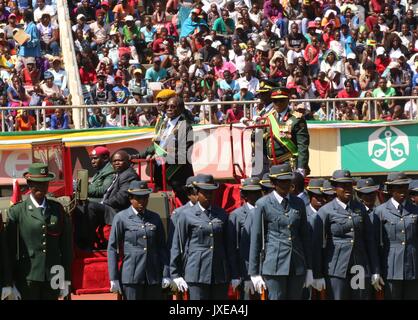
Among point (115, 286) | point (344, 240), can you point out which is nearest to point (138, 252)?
point (115, 286)

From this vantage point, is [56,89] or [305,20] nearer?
[56,89]

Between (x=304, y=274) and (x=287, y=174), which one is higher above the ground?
(x=287, y=174)

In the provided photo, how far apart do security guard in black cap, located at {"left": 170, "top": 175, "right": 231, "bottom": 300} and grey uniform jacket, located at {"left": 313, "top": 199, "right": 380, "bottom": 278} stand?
109 centimetres

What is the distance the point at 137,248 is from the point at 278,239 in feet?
4.80

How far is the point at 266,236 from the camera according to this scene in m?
15.7

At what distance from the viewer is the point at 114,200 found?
690 inches

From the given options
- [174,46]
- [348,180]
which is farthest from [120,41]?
[348,180]

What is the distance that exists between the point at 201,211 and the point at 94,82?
12.0 m

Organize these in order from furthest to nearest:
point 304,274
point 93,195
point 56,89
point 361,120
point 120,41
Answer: point 120,41
point 56,89
point 361,120
point 93,195
point 304,274

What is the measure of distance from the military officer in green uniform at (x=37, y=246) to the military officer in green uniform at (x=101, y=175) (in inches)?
95.4

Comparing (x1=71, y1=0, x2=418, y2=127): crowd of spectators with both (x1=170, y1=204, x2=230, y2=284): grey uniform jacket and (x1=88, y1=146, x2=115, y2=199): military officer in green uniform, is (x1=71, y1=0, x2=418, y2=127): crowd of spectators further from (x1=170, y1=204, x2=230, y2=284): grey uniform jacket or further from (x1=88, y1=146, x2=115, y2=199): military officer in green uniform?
(x1=170, y1=204, x2=230, y2=284): grey uniform jacket

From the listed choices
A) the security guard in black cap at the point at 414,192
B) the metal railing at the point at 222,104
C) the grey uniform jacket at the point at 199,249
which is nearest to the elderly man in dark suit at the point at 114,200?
the grey uniform jacket at the point at 199,249

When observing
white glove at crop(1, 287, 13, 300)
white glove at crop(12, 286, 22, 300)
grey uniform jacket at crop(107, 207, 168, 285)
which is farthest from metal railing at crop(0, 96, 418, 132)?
white glove at crop(1, 287, 13, 300)
